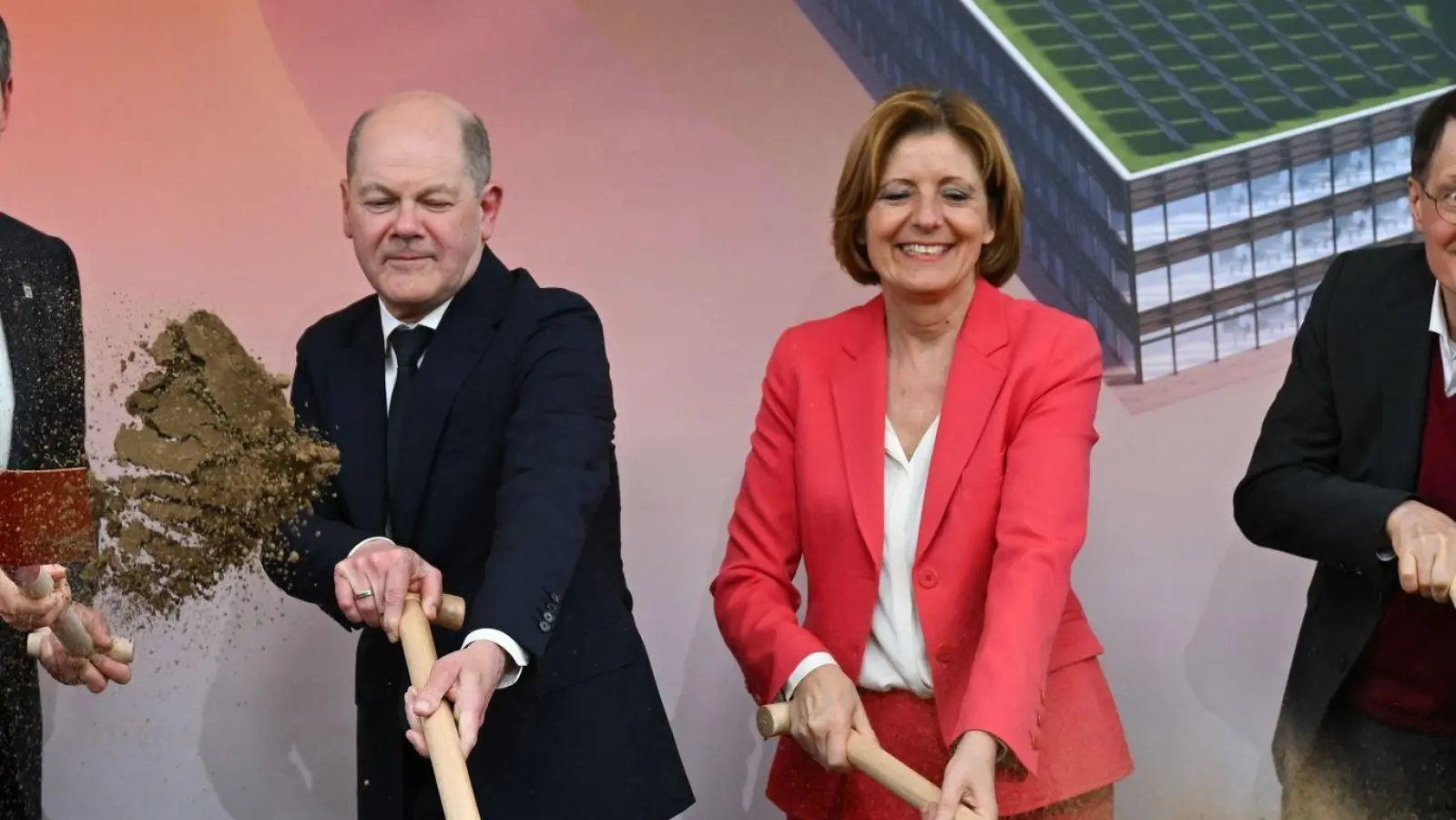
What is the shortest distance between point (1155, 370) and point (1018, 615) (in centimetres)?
134

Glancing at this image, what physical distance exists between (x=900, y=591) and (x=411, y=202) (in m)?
0.83

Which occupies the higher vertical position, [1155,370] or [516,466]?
[516,466]

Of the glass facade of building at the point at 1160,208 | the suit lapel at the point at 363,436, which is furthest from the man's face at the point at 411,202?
the glass facade of building at the point at 1160,208

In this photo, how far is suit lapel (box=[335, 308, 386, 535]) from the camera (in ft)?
7.38

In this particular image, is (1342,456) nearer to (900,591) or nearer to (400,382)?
(900,591)

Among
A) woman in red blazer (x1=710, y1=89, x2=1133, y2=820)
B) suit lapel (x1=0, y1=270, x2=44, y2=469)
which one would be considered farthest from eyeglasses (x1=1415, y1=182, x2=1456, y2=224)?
suit lapel (x1=0, y1=270, x2=44, y2=469)

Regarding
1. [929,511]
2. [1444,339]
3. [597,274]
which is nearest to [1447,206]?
[1444,339]

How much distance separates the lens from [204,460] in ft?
6.99

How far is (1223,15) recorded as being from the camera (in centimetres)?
338

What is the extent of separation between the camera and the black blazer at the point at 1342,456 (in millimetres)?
2326

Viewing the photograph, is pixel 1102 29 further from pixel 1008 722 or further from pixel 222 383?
pixel 222 383

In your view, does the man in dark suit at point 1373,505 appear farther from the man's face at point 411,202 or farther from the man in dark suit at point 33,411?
the man in dark suit at point 33,411

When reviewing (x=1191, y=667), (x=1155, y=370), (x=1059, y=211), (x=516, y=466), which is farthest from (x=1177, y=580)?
(x=516, y=466)

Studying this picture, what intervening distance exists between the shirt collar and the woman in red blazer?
1.56 feet
